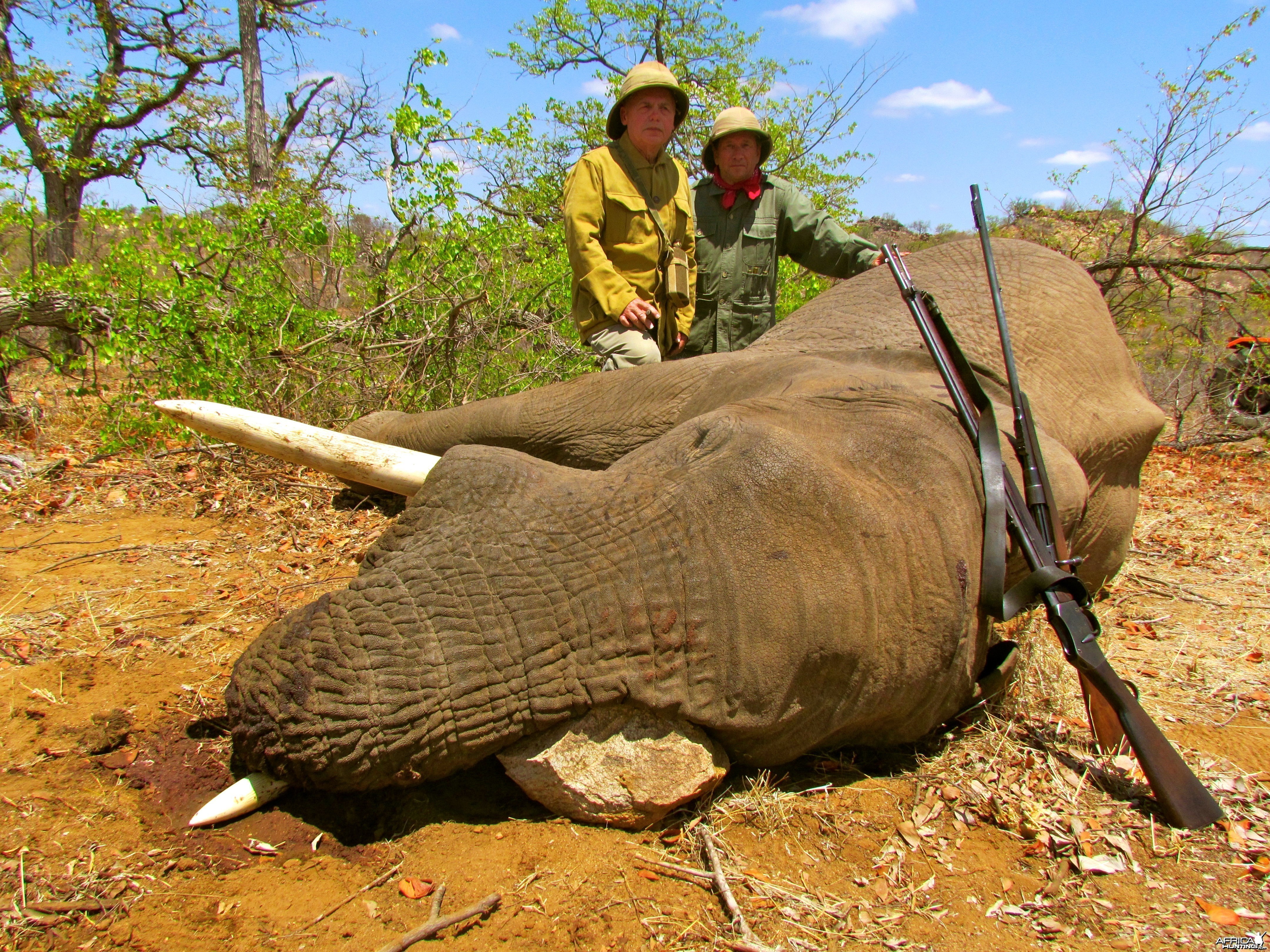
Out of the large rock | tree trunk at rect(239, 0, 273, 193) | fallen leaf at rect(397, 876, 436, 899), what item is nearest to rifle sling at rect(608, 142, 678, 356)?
the large rock

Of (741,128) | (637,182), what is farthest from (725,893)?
(741,128)

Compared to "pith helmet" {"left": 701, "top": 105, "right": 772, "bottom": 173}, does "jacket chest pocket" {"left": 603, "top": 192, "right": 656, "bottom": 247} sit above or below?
below

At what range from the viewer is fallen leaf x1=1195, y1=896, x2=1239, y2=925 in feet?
7.28

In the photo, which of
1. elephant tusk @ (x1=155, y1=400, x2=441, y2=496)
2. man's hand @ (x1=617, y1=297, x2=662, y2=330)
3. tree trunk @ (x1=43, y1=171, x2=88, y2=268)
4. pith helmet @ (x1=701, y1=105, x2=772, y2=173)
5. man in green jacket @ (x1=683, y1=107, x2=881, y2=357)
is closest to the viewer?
elephant tusk @ (x1=155, y1=400, x2=441, y2=496)

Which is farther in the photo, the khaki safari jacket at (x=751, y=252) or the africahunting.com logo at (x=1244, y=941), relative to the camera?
the khaki safari jacket at (x=751, y=252)

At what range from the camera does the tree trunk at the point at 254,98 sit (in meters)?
13.4

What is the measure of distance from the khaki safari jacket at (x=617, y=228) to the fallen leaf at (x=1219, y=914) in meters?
3.33

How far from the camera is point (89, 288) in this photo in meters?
6.25

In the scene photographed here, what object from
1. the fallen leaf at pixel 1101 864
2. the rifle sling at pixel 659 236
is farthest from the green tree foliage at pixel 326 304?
the fallen leaf at pixel 1101 864

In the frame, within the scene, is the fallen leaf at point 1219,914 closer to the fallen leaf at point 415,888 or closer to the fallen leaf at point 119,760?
the fallen leaf at point 415,888

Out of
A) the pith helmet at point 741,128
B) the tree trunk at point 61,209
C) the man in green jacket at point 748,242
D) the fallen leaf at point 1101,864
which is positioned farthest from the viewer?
the tree trunk at point 61,209

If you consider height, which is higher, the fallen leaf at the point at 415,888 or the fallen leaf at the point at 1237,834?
the fallen leaf at the point at 415,888

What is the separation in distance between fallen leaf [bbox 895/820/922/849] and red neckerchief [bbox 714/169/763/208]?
12.3ft

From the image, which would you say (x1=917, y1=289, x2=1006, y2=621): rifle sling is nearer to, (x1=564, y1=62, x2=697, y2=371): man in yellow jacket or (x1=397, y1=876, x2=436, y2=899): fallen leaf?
(x1=397, y1=876, x2=436, y2=899): fallen leaf
